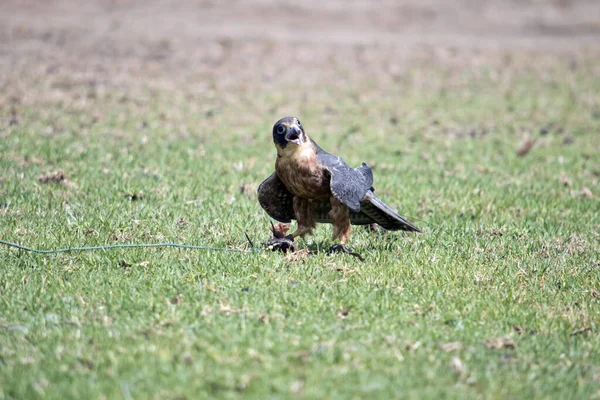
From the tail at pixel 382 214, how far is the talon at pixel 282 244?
67 centimetres

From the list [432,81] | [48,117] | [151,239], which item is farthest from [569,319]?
[432,81]

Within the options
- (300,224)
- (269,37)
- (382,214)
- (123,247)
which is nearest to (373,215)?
(382,214)

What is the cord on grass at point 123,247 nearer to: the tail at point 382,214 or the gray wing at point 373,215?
the gray wing at point 373,215

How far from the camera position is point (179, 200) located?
775 centimetres

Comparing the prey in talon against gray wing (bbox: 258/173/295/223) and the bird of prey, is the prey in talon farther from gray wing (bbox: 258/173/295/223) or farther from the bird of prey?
gray wing (bbox: 258/173/295/223)

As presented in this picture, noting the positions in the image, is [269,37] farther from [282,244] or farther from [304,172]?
[304,172]

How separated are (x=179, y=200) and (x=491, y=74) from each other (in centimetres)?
1241

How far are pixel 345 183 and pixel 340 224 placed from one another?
0.48 meters

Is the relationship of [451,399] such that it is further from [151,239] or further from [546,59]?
[546,59]

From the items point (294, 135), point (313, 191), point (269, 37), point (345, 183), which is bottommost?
point (313, 191)

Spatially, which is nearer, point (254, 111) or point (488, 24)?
point (254, 111)

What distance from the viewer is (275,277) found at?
219 inches

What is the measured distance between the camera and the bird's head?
5.67 meters

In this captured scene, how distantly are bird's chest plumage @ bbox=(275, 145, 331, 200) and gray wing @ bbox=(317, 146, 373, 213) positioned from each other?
3.0 inches
